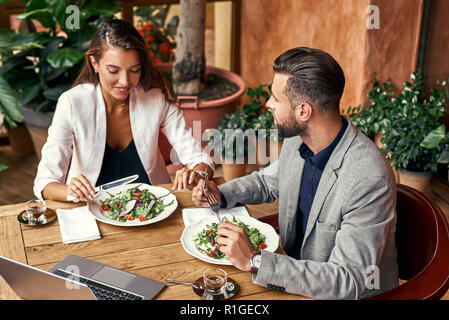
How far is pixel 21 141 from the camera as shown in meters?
4.46

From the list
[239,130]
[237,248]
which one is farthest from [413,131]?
[237,248]

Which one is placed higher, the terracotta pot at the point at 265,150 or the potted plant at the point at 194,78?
the potted plant at the point at 194,78

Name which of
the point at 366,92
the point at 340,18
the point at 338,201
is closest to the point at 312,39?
the point at 340,18

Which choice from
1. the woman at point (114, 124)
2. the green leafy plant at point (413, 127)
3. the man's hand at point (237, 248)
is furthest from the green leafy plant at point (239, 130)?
the man's hand at point (237, 248)

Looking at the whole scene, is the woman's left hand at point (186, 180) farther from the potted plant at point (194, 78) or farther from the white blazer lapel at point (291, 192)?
the potted plant at point (194, 78)

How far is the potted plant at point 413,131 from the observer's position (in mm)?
3490

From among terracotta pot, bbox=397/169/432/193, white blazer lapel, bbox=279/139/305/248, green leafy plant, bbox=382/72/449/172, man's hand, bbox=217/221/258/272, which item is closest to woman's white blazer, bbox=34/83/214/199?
white blazer lapel, bbox=279/139/305/248

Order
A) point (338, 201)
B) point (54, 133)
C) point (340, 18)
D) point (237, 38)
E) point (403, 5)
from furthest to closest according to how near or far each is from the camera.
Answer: point (237, 38) < point (340, 18) < point (403, 5) < point (54, 133) < point (338, 201)

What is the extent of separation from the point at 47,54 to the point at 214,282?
275 cm

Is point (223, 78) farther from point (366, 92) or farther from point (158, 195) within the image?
point (158, 195)

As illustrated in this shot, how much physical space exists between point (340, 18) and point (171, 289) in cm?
274

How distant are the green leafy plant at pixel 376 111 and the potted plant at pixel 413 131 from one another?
0.04 meters

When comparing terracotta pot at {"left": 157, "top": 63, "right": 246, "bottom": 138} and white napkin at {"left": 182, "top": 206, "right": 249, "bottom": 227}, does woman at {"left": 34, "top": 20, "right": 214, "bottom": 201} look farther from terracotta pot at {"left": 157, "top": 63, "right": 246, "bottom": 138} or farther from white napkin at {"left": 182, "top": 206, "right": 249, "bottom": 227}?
terracotta pot at {"left": 157, "top": 63, "right": 246, "bottom": 138}

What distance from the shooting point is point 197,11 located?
3.97 metres
